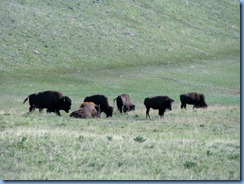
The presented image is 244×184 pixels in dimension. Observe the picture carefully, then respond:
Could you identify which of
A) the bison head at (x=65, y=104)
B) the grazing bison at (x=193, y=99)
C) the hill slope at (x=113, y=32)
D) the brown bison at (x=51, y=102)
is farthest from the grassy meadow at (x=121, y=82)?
the bison head at (x=65, y=104)

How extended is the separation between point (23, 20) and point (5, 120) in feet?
176

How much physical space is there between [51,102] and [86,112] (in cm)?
415

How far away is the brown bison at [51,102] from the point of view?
1258 inches

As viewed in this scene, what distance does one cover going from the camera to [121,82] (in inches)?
2291

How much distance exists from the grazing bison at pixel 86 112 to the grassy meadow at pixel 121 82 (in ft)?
2.67

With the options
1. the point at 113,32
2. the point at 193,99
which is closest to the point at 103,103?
the point at 193,99

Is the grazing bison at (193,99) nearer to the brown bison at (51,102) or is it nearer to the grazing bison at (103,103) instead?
the grazing bison at (103,103)

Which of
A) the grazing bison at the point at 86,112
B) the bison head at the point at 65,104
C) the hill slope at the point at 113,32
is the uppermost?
the hill slope at the point at 113,32

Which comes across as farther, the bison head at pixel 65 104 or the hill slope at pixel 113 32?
the hill slope at pixel 113 32

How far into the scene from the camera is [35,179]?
43.9 feet

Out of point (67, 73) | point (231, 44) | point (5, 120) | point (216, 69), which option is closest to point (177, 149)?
point (5, 120)

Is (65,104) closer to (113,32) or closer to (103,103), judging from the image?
(103,103)

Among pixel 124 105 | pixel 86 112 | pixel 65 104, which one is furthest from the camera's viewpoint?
pixel 124 105

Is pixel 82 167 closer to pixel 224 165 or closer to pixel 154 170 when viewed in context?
pixel 154 170
